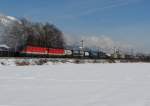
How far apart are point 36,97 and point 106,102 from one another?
184 centimetres

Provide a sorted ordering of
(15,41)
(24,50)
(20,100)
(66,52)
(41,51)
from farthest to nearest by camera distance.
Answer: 1. (15,41)
2. (66,52)
3. (41,51)
4. (24,50)
5. (20,100)

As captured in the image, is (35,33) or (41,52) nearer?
(41,52)

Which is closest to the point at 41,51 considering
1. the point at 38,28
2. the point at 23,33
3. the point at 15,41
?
the point at 15,41

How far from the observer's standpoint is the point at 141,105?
22.1 ft

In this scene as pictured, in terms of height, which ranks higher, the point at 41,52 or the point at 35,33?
the point at 35,33

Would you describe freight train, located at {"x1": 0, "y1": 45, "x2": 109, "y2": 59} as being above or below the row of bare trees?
below

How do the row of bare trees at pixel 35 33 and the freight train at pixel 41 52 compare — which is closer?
the freight train at pixel 41 52

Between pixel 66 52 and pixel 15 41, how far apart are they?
28.8 metres

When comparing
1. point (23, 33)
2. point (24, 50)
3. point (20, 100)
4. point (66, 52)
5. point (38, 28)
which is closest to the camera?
point (20, 100)

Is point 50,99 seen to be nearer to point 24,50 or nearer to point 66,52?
point 24,50

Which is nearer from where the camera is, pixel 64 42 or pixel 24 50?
pixel 24 50

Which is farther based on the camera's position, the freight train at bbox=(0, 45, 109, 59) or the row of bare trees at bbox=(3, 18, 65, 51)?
the row of bare trees at bbox=(3, 18, 65, 51)

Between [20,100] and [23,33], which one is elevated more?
[23,33]

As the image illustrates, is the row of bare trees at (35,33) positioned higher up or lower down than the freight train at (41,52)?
higher up
